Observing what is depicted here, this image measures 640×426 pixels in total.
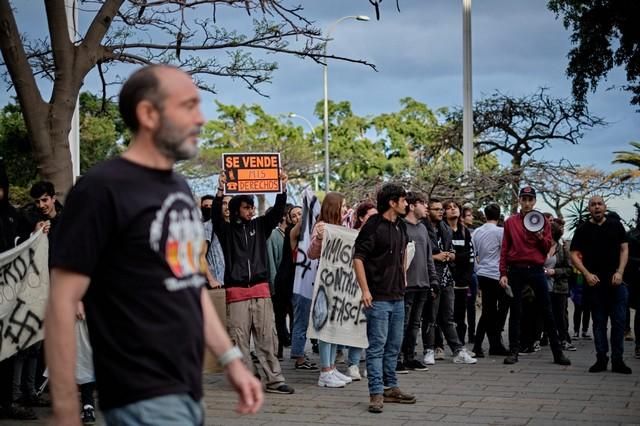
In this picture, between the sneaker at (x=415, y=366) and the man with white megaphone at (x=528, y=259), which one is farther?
the man with white megaphone at (x=528, y=259)

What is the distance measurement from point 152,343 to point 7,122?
4487cm

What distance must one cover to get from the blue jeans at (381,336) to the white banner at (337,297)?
123 centimetres

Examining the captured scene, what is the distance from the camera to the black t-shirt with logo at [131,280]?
3201 millimetres

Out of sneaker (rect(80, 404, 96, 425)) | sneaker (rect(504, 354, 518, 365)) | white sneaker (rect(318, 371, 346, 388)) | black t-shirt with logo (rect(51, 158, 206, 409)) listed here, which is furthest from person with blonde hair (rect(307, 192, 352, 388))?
black t-shirt with logo (rect(51, 158, 206, 409))

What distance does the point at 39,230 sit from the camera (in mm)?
8828

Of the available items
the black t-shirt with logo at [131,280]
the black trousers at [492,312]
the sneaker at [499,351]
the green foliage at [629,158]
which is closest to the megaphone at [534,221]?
the black trousers at [492,312]

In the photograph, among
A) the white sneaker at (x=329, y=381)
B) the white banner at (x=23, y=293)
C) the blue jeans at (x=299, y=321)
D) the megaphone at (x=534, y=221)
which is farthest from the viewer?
the megaphone at (x=534, y=221)

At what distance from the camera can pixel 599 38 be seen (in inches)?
906

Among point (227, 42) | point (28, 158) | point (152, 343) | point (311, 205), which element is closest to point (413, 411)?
point (311, 205)

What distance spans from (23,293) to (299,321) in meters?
4.32

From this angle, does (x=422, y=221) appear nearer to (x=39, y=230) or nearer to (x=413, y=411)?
(x=413, y=411)

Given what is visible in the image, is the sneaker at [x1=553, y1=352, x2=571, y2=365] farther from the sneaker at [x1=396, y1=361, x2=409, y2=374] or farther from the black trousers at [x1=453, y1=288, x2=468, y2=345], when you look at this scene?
the sneaker at [x1=396, y1=361, x2=409, y2=374]

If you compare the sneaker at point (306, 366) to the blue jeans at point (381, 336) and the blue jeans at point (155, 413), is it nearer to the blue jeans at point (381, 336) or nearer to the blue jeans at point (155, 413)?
the blue jeans at point (381, 336)

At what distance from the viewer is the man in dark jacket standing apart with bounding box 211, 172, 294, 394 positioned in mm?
10312
